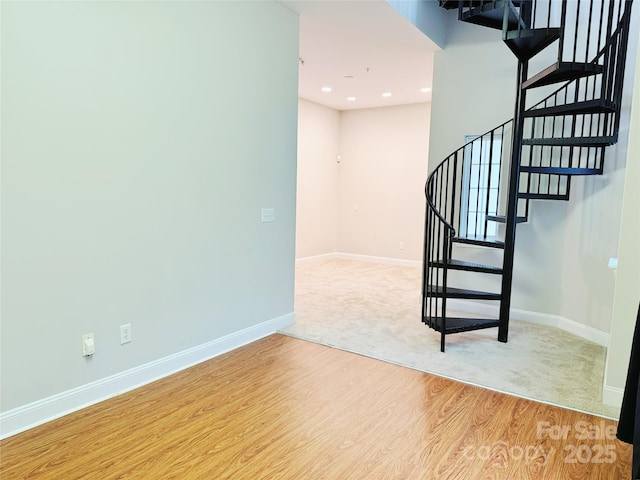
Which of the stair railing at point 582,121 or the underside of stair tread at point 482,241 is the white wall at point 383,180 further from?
the underside of stair tread at point 482,241

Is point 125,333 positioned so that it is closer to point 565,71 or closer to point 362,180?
point 565,71

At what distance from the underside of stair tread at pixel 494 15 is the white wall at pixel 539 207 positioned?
2.41 ft

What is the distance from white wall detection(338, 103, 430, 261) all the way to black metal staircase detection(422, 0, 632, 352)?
2.56m

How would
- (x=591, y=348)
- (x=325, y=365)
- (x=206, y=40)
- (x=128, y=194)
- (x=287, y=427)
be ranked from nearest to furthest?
(x=287, y=427), (x=128, y=194), (x=206, y=40), (x=325, y=365), (x=591, y=348)

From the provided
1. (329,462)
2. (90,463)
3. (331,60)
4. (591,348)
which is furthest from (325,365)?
(331,60)

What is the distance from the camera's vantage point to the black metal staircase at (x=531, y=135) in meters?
3.23

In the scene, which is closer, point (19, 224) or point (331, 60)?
point (19, 224)

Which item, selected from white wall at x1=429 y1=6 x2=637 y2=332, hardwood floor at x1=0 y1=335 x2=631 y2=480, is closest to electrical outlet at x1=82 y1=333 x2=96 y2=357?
hardwood floor at x1=0 y1=335 x2=631 y2=480

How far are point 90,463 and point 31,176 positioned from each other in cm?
141

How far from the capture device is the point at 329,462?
1979mm

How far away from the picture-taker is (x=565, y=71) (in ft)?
9.90

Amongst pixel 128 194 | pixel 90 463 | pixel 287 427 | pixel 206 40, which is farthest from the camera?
pixel 206 40

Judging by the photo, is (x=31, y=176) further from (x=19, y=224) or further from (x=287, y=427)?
(x=287, y=427)

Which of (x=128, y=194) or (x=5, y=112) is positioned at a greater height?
(x=5, y=112)
